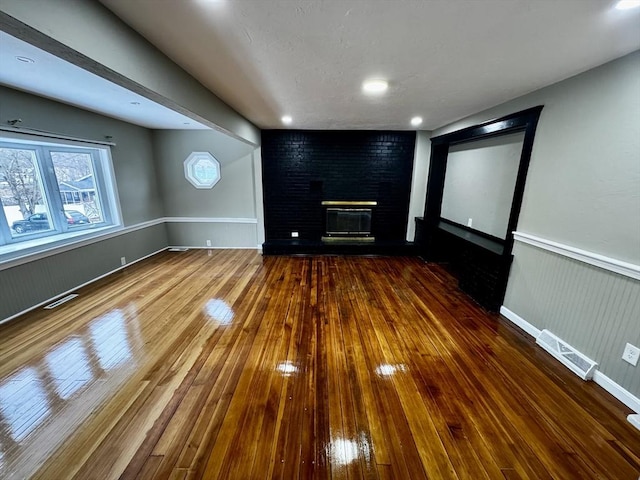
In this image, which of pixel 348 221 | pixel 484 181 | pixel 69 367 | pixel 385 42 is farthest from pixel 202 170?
pixel 484 181

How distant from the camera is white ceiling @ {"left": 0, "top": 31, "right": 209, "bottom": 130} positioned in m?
1.86

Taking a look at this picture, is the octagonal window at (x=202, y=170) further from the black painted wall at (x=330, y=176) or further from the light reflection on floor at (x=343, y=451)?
the light reflection on floor at (x=343, y=451)

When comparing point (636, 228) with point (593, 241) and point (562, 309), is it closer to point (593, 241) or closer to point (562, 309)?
point (593, 241)

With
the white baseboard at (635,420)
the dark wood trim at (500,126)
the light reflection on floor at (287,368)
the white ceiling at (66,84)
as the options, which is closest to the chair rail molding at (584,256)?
the white baseboard at (635,420)

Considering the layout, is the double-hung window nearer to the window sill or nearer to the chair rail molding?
the window sill

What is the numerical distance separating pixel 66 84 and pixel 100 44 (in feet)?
6.75

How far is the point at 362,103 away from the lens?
2.90m

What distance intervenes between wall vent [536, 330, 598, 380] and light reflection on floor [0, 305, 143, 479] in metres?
3.57

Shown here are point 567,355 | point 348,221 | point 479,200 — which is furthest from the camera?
point 348,221

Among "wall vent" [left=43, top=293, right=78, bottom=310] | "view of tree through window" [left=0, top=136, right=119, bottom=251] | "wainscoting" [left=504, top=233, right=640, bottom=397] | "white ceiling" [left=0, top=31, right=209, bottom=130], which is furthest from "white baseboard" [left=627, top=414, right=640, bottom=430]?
"view of tree through window" [left=0, top=136, right=119, bottom=251]

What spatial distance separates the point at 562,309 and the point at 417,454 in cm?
192

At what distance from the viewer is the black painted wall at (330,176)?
4.89 m

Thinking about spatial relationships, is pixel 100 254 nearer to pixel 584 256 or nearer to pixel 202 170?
pixel 202 170

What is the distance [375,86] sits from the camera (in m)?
2.29
